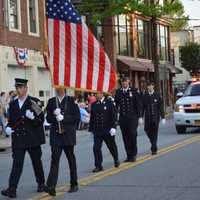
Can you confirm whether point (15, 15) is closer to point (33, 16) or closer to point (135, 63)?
point (33, 16)

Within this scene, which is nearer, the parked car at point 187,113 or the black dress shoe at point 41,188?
the black dress shoe at point 41,188

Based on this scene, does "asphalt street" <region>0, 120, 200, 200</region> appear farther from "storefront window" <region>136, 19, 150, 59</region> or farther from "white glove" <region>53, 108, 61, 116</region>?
"storefront window" <region>136, 19, 150, 59</region>

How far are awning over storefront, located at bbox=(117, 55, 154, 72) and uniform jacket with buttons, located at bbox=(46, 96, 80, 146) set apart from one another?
107 ft

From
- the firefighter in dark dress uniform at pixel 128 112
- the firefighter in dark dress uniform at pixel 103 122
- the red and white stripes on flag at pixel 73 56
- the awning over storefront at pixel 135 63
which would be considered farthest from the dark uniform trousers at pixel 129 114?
the awning over storefront at pixel 135 63

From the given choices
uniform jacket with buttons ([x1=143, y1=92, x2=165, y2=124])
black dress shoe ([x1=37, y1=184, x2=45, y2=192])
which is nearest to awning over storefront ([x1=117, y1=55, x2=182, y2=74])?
uniform jacket with buttons ([x1=143, y1=92, x2=165, y2=124])

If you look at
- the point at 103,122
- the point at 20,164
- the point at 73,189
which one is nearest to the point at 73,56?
the point at 20,164

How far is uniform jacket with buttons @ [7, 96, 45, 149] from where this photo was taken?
10055 mm

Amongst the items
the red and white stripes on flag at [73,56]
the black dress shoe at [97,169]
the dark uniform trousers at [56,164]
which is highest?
the red and white stripes on flag at [73,56]

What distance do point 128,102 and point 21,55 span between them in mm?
16423

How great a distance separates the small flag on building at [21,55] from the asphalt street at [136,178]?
507 inches

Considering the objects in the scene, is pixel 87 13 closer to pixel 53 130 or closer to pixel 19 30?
pixel 19 30

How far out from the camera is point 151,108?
1612cm

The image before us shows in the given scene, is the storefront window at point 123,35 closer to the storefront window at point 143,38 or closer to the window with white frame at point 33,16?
the storefront window at point 143,38

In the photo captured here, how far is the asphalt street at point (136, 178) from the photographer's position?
9.85 metres
